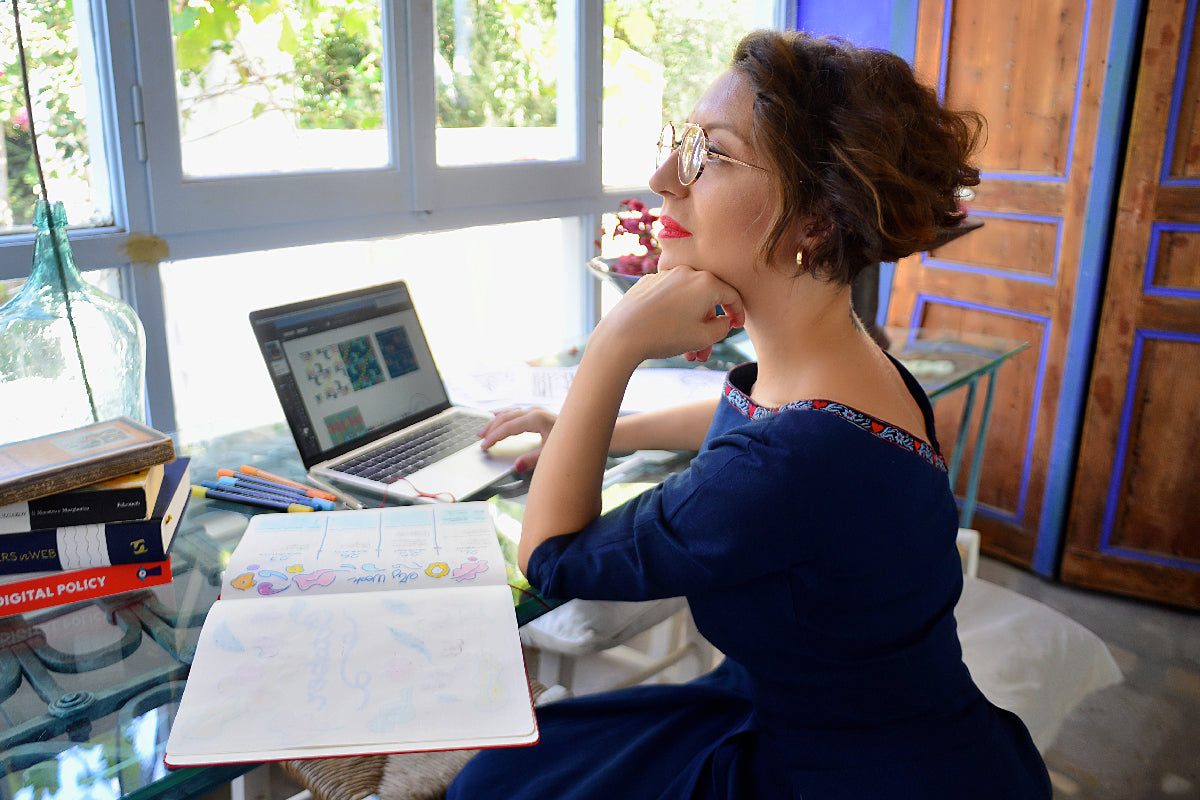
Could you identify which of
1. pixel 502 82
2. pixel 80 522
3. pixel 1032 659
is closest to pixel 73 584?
pixel 80 522

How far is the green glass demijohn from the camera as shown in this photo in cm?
125

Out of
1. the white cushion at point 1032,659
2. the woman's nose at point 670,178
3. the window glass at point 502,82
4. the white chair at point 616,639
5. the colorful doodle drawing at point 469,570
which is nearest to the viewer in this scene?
the colorful doodle drawing at point 469,570

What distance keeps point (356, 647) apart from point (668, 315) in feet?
1.64

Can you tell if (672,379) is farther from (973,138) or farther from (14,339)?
(14,339)

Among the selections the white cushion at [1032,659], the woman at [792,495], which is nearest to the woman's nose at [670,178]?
the woman at [792,495]

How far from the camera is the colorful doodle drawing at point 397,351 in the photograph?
4.92ft

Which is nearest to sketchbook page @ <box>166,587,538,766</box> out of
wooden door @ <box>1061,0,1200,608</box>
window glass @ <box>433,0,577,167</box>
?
window glass @ <box>433,0,577,167</box>

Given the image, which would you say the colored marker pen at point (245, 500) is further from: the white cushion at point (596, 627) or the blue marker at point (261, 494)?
the white cushion at point (596, 627)

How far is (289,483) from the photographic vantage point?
4.08 feet

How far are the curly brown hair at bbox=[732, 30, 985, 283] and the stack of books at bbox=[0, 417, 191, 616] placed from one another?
0.71 metres

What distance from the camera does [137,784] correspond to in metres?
0.71

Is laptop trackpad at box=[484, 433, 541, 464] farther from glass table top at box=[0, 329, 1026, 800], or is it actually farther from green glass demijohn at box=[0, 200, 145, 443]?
green glass demijohn at box=[0, 200, 145, 443]

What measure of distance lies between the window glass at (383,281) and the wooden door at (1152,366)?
1.53 m

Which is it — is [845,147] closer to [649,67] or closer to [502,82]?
[502,82]
